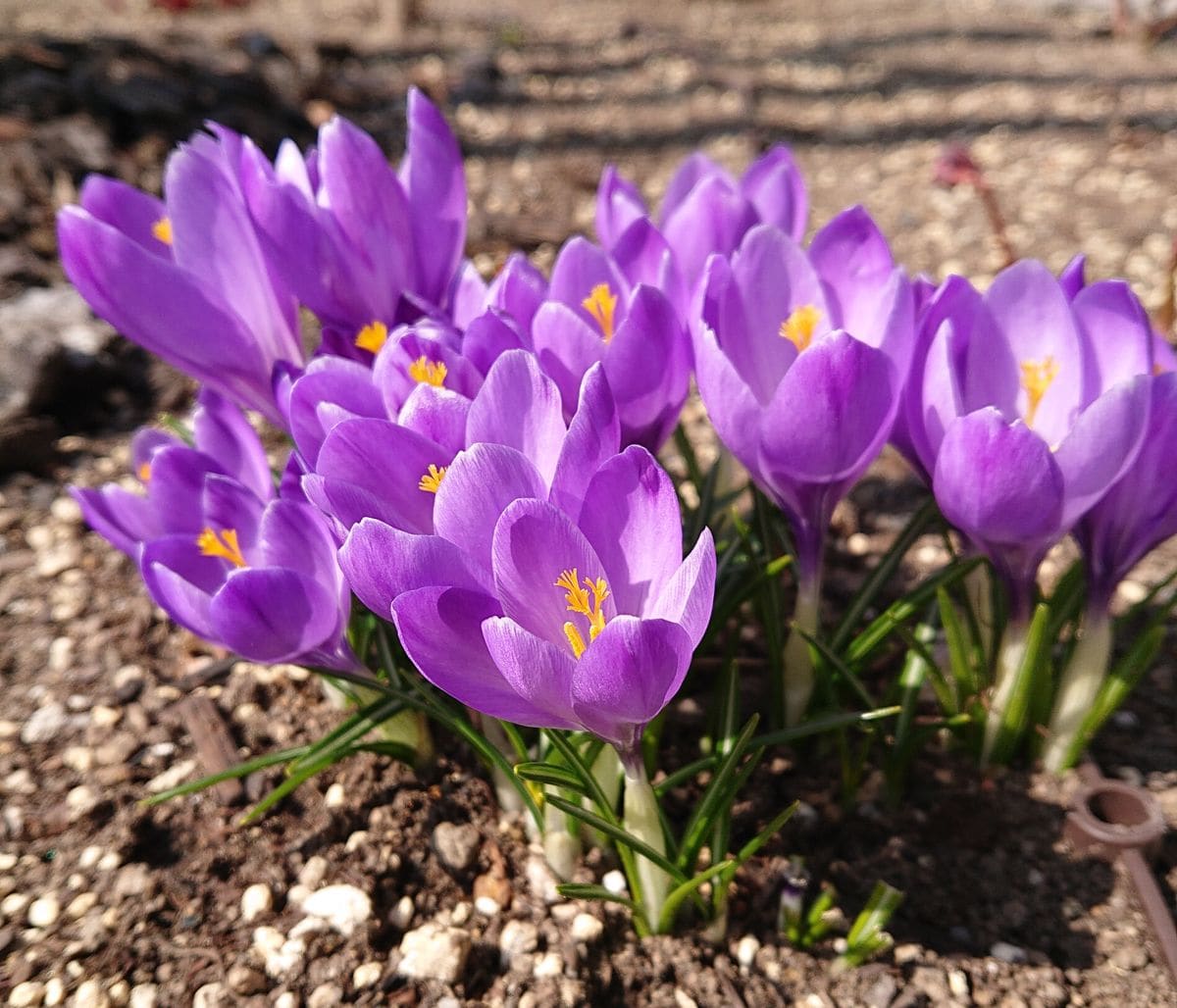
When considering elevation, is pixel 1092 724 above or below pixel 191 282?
below

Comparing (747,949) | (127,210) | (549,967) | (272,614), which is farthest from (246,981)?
(127,210)

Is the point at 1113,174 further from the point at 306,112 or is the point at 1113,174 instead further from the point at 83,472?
the point at 83,472

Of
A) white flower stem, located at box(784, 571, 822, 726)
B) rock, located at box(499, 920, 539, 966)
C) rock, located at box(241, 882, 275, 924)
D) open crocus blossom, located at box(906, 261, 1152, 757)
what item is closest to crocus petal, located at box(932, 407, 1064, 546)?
open crocus blossom, located at box(906, 261, 1152, 757)

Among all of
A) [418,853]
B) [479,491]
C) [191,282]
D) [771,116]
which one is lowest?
[418,853]

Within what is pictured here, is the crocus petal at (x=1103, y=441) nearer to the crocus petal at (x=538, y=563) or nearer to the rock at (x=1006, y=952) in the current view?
the crocus petal at (x=538, y=563)

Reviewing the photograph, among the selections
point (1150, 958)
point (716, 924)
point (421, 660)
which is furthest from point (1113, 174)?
point (421, 660)

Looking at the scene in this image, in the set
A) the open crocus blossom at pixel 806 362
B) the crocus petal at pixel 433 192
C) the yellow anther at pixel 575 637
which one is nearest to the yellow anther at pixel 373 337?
the crocus petal at pixel 433 192
